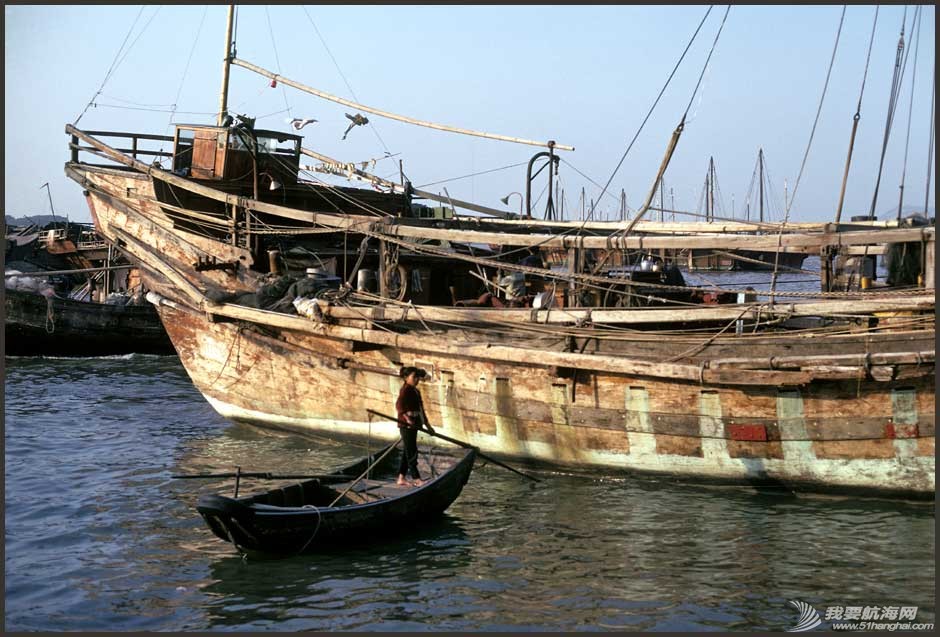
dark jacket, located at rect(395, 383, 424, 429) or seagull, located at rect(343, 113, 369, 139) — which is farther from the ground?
seagull, located at rect(343, 113, 369, 139)

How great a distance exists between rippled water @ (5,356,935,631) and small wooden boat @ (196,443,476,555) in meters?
0.23

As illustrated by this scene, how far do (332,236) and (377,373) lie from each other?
527 centimetres

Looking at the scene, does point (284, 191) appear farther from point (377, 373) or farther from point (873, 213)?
point (873, 213)

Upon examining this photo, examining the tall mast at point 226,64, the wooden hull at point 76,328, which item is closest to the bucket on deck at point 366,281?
the tall mast at point 226,64

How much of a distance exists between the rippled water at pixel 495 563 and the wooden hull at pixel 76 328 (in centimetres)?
1370

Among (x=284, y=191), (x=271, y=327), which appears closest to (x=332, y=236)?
(x=284, y=191)

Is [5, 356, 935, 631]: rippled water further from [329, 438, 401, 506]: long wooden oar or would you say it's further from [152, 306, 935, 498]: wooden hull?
[329, 438, 401, 506]: long wooden oar

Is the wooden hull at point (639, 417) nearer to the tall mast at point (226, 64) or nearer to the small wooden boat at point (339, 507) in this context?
the small wooden boat at point (339, 507)

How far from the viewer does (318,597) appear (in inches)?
355

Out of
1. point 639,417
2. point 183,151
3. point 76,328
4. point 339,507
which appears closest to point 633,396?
point 639,417

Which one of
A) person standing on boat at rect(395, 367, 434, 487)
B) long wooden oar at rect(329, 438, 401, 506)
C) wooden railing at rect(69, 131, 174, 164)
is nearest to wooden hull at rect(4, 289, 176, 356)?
wooden railing at rect(69, 131, 174, 164)

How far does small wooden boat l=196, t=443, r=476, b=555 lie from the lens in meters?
9.59

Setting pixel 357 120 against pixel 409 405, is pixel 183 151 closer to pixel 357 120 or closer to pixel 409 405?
pixel 357 120

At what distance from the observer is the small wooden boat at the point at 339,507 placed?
9.59m
